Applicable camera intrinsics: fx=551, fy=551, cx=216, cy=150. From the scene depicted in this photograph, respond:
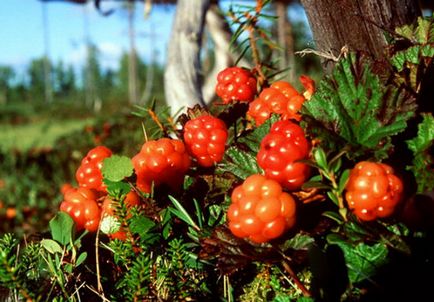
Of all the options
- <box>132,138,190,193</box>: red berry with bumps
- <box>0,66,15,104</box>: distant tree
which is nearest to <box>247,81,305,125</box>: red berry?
<box>132,138,190,193</box>: red berry with bumps

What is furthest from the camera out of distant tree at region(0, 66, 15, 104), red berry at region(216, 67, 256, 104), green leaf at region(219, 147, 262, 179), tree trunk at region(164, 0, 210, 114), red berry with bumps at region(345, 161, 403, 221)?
distant tree at region(0, 66, 15, 104)

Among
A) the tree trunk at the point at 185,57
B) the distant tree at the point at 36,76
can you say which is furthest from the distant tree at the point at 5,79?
the tree trunk at the point at 185,57

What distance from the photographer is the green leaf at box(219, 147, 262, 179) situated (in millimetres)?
999

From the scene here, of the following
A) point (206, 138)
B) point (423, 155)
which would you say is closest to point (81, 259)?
point (206, 138)

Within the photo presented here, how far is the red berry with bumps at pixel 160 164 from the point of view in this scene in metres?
1.09

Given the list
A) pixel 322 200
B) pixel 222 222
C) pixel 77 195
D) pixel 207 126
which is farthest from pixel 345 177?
pixel 77 195

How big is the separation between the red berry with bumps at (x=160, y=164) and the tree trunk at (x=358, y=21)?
0.38m

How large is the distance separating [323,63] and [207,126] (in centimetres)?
31

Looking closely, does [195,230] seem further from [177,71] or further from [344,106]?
[177,71]

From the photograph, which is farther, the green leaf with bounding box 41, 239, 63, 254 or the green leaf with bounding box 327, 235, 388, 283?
the green leaf with bounding box 41, 239, 63, 254

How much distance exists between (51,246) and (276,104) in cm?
53

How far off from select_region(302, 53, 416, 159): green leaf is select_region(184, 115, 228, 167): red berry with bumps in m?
0.23

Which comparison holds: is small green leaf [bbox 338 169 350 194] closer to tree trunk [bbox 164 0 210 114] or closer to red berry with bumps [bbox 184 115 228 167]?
red berry with bumps [bbox 184 115 228 167]

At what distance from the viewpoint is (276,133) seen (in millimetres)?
904
